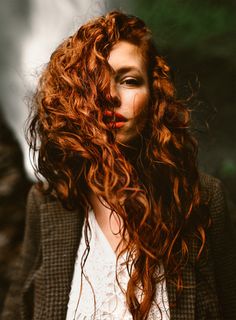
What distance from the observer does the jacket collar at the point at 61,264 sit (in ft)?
4.18

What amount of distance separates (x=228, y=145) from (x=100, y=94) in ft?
2.03

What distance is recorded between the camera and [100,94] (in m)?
1.27

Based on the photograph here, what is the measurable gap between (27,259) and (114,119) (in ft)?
2.36

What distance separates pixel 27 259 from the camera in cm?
158

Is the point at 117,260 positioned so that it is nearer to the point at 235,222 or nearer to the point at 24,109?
the point at 235,222

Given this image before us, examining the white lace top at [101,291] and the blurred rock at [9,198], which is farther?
the blurred rock at [9,198]

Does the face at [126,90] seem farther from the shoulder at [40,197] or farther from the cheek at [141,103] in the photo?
the shoulder at [40,197]

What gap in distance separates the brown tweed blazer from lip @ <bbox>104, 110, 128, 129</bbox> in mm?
380

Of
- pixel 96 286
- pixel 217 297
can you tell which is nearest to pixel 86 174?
pixel 96 286

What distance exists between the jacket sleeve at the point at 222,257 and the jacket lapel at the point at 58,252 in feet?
1.61

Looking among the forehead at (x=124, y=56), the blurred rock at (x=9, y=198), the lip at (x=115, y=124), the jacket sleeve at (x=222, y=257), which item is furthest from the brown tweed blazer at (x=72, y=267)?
the forehead at (x=124, y=56)

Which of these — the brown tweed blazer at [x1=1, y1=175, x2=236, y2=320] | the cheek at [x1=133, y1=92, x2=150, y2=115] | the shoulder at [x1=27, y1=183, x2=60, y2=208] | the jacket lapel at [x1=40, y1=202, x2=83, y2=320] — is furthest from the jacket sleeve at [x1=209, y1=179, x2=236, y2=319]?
the shoulder at [x1=27, y1=183, x2=60, y2=208]

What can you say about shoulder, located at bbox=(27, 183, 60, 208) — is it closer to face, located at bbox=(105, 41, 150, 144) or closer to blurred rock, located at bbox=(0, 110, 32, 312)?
blurred rock, located at bbox=(0, 110, 32, 312)

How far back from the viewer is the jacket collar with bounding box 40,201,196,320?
1275 mm
